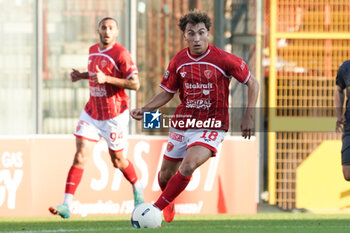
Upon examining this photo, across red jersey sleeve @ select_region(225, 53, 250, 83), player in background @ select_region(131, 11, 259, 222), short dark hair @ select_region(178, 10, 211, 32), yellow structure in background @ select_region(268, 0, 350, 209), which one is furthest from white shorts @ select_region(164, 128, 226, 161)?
yellow structure in background @ select_region(268, 0, 350, 209)

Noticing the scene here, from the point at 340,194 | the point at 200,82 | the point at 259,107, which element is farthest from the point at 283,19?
the point at 200,82

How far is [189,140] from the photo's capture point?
801 cm

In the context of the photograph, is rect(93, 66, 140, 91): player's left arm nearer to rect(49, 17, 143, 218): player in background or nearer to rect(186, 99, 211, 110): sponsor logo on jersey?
rect(49, 17, 143, 218): player in background

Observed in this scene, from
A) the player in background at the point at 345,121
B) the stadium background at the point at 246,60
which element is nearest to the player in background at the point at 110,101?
the stadium background at the point at 246,60

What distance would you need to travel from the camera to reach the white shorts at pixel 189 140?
7.82 meters

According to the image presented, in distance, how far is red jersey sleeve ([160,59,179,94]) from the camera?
810 cm

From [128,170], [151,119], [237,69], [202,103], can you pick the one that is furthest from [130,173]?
[237,69]

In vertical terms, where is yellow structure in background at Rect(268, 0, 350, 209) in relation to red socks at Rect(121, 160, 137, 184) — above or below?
above

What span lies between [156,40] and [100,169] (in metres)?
2.00

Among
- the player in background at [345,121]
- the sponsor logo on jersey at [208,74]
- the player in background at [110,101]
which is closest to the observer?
the sponsor logo on jersey at [208,74]

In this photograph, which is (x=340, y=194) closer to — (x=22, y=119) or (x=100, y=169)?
(x=100, y=169)

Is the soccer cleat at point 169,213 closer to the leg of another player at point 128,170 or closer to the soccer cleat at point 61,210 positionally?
the soccer cleat at point 61,210

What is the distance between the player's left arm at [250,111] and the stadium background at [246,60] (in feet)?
11.5

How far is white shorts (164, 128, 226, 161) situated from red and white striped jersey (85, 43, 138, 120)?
1.82m
